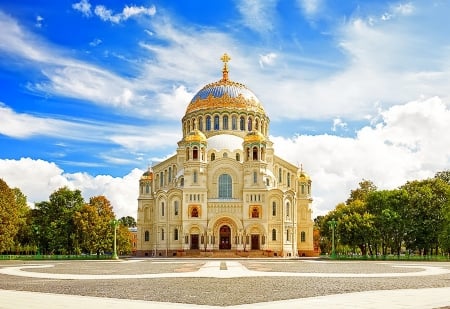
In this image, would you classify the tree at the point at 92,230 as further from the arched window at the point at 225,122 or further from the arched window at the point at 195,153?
the arched window at the point at 225,122

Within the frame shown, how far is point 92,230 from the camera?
236 ft

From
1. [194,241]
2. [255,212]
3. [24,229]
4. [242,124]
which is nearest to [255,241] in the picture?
[255,212]

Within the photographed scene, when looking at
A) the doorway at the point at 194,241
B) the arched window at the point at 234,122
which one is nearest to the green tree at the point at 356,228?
the doorway at the point at 194,241

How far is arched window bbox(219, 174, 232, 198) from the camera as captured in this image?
281 ft

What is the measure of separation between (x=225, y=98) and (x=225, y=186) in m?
17.4

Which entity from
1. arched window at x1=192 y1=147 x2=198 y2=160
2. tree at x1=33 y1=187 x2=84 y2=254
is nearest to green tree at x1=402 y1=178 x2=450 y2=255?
arched window at x1=192 y1=147 x2=198 y2=160

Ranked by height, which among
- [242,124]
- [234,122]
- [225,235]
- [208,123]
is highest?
[234,122]

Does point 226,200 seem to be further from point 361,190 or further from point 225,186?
point 361,190

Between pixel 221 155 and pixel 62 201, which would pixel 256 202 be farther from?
pixel 62 201

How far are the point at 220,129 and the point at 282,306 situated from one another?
7982 cm

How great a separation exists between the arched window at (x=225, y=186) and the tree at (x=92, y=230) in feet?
61.5

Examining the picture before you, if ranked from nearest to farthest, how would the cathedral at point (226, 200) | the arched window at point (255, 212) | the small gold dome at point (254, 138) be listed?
1. the cathedral at point (226, 200)
2. the arched window at point (255, 212)
3. the small gold dome at point (254, 138)

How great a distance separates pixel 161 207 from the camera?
87.1 m

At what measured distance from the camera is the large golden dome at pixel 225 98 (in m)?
95.9
